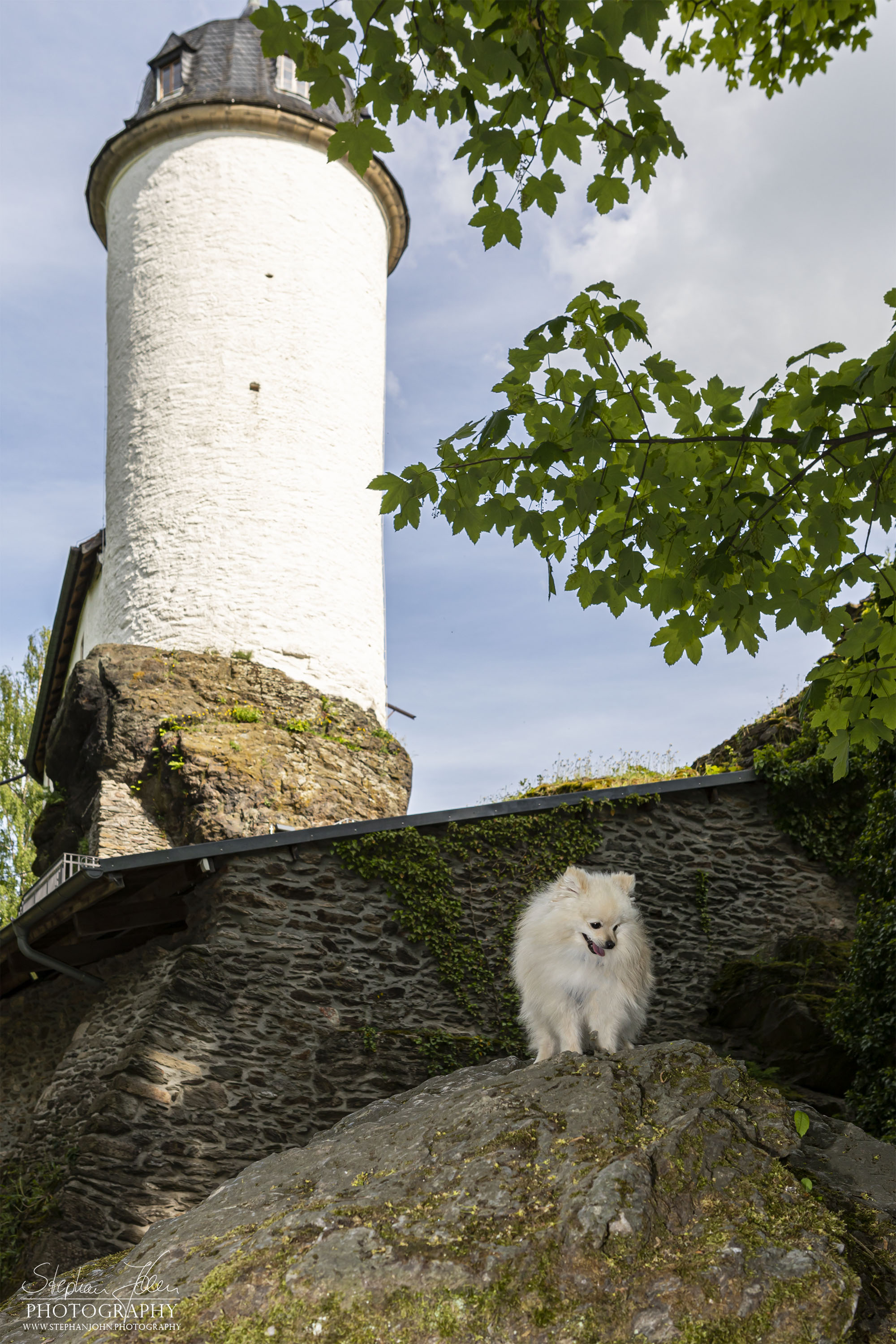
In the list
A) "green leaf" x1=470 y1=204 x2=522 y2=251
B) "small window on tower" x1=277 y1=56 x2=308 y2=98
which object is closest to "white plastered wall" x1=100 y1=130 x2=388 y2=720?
"small window on tower" x1=277 y1=56 x2=308 y2=98

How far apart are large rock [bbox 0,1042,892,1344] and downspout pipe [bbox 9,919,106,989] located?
10.7 feet

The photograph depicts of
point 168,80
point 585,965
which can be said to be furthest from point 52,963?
point 168,80

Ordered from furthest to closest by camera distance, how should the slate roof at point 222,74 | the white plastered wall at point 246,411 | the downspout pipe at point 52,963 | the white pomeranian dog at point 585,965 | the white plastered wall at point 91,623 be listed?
1. the slate roof at point 222,74
2. the white plastered wall at point 91,623
3. the white plastered wall at point 246,411
4. the downspout pipe at point 52,963
5. the white pomeranian dog at point 585,965

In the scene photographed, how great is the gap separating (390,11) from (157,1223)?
611 cm

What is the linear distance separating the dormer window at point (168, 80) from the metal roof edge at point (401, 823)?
16.0 m

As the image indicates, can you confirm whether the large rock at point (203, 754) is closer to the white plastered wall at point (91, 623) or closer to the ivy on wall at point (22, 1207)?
the white plastered wall at point (91, 623)

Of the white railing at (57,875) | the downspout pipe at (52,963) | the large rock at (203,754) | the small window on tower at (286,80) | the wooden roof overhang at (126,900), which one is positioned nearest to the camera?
the wooden roof overhang at (126,900)

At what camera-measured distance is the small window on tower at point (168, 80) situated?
19109 mm

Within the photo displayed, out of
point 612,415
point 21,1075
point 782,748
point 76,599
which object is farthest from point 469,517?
point 76,599

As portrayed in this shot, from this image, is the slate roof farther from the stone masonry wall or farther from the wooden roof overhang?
the stone masonry wall

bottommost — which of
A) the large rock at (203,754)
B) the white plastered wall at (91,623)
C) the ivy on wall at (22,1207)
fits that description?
the ivy on wall at (22,1207)

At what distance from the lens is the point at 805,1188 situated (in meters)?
4.61

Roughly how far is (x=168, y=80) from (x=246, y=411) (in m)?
7.75

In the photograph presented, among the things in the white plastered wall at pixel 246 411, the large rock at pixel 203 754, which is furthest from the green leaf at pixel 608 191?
the white plastered wall at pixel 246 411
